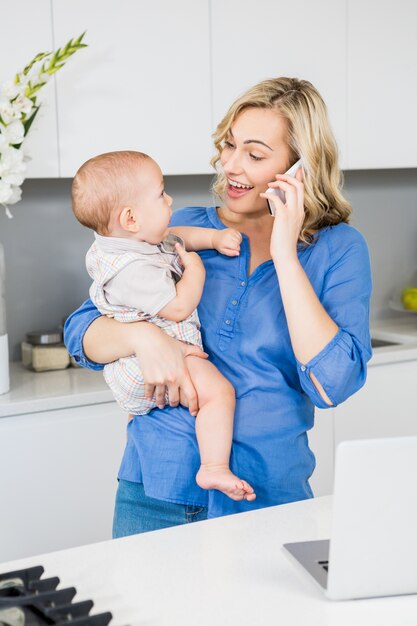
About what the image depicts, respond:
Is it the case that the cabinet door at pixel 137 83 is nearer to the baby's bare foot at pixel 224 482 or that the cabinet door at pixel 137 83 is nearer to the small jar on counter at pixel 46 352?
the small jar on counter at pixel 46 352

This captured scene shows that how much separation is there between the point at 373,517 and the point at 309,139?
0.86m

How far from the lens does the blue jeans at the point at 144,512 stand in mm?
1696

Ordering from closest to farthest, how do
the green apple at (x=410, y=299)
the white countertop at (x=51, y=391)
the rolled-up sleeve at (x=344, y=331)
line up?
the rolled-up sleeve at (x=344, y=331), the white countertop at (x=51, y=391), the green apple at (x=410, y=299)

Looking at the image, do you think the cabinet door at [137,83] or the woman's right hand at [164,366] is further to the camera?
the cabinet door at [137,83]

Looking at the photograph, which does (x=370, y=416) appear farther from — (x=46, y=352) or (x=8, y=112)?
(x=8, y=112)

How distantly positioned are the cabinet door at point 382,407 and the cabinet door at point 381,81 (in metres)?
0.75

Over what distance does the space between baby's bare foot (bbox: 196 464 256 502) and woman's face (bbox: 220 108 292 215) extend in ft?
1.68

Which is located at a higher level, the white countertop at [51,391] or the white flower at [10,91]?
the white flower at [10,91]

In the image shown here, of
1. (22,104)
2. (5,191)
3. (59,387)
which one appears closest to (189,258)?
(5,191)

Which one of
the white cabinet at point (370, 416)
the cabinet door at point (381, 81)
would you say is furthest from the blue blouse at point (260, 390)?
the cabinet door at point (381, 81)

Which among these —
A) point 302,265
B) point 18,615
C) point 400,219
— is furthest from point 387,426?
point 18,615

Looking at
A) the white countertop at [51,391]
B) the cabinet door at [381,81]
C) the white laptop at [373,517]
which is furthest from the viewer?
the cabinet door at [381,81]

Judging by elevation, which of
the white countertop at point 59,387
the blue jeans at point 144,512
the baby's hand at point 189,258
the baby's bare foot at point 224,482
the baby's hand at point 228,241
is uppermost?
the baby's hand at point 228,241

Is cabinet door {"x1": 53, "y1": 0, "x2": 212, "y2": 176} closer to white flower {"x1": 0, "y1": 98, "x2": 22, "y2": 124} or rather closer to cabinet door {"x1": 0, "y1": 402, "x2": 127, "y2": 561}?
white flower {"x1": 0, "y1": 98, "x2": 22, "y2": 124}
